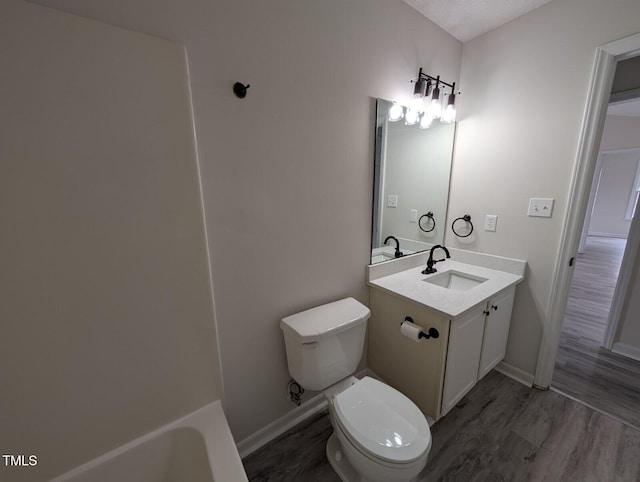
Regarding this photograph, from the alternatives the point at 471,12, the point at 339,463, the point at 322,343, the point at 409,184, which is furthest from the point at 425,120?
the point at 339,463

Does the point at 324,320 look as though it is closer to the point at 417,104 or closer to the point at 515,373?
the point at 417,104

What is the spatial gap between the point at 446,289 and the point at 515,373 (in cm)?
105

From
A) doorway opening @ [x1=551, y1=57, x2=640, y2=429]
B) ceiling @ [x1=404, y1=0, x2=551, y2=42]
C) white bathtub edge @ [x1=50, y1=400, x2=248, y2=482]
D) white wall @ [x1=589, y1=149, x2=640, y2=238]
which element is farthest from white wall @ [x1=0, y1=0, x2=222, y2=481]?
white wall @ [x1=589, y1=149, x2=640, y2=238]

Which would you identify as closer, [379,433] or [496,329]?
[379,433]

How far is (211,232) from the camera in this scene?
1088mm

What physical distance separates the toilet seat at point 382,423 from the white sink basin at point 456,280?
868mm

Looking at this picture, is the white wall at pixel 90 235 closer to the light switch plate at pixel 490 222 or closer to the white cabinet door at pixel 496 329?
the white cabinet door at pixel 496 329

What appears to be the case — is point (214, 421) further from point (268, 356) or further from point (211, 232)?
point (211, 232)

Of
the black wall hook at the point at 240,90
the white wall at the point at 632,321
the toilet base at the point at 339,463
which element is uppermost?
the black wall hook at the point at 240,90

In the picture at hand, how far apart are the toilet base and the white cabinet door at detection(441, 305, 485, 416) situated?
23.2 inches

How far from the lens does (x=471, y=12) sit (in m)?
1.58

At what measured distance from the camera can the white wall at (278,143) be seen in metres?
1.00

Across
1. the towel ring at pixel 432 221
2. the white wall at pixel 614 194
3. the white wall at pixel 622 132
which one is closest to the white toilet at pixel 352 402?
the towel ring at pixel 432 221

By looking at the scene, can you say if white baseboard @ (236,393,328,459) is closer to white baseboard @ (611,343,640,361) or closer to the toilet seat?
the toilet seat
